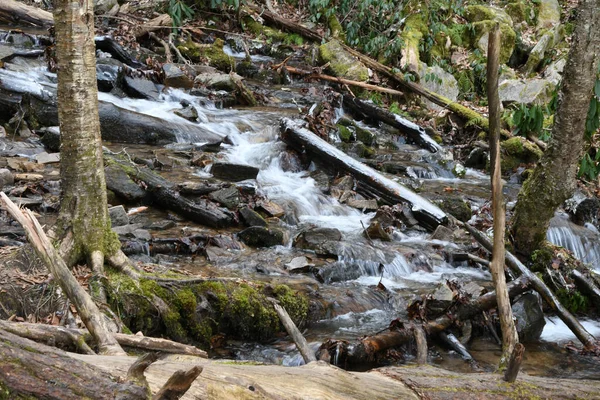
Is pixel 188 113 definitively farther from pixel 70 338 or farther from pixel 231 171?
pixel 70 338

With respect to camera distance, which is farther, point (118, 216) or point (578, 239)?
point (578, 239)

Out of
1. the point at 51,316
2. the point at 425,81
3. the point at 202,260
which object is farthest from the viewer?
the point at 425,81

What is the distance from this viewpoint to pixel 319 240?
24.3ft

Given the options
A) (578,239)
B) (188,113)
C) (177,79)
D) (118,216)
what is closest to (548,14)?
(177,79)

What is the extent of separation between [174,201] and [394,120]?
23.1 feet

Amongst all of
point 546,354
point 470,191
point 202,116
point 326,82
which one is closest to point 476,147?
point 470,191

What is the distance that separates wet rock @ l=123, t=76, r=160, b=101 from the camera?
11.9 metres

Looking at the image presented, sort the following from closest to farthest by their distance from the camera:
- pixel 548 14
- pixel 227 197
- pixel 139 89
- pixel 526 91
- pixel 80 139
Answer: pixel 80 139 → pixel 227 197 → pixel 139 89 → pixel 526 91 → pixel 548 14

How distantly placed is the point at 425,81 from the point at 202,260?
34.4 feet

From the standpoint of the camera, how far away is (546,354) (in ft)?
19.0

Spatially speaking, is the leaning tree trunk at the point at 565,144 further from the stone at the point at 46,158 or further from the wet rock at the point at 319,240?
the stone at the point at 46,158

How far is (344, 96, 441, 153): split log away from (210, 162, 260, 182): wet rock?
194 inches

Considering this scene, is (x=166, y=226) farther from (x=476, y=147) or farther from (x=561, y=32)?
(x=561, y=32)

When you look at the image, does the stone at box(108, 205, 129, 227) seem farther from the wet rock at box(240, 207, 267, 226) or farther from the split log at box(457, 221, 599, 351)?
the split log at box(457, 221, 599, 351)
